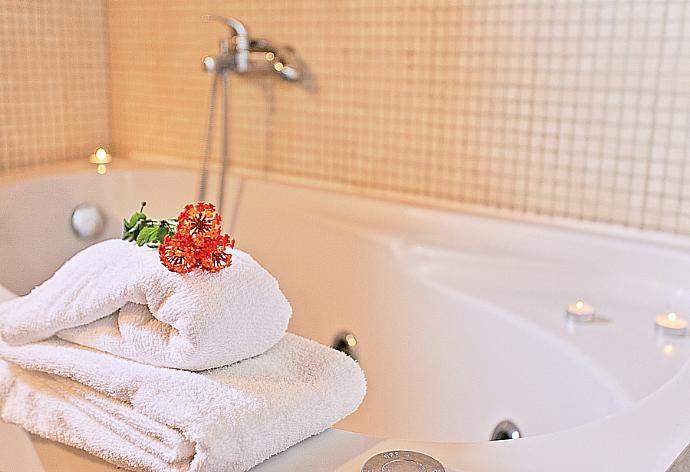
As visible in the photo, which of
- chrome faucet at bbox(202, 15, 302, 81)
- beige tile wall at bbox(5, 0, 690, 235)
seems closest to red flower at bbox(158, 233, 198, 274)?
beige tile wall at bbox(5, 0, 690, 235)

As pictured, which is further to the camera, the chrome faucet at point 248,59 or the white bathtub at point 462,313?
the chrome faucet at point 248,59

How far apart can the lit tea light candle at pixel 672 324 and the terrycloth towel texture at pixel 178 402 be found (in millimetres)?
531

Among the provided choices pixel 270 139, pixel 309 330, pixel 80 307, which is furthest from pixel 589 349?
pixel 270 139

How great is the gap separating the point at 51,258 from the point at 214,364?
0.96 metres

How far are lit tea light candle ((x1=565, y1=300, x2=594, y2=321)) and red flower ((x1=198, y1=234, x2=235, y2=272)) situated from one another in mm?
613

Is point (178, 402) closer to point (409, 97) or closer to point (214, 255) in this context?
point (214, 255)

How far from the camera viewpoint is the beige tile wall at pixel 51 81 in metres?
1.83

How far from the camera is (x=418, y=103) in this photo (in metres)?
1.53

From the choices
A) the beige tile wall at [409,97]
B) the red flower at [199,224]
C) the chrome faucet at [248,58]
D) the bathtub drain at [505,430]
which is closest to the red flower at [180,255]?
the red flower at [199,224]

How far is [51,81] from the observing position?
192 centimetres

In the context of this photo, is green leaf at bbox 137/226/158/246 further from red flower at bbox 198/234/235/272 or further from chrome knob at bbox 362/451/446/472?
chrome knob at bbox 362/451/446/472

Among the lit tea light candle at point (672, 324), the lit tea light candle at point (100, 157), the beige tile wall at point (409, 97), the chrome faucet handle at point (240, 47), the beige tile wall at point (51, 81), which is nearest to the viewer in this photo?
the lit tea light candle at point (672, 324)

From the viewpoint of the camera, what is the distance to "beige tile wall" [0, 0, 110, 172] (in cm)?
183

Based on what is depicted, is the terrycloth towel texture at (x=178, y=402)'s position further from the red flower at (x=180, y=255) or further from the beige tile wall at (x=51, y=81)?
the beige tile wall at (x=51, y=81)
